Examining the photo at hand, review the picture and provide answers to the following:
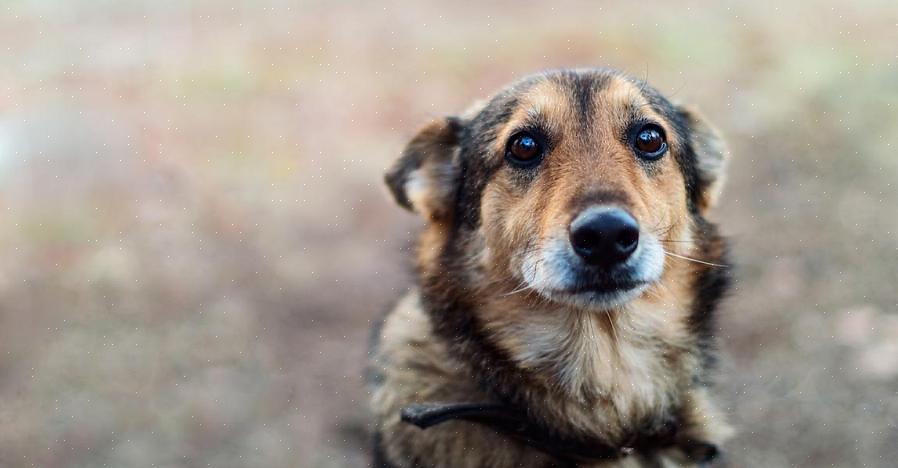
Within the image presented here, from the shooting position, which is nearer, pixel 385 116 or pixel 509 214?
pixel 509 214

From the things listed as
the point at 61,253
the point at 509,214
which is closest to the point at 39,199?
the point at 61,253

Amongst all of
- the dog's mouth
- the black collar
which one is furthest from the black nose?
the black collar

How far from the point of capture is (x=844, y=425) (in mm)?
4531

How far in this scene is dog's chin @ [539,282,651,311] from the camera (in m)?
3.10

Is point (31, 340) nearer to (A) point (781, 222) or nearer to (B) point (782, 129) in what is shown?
(A) point (781, 222)

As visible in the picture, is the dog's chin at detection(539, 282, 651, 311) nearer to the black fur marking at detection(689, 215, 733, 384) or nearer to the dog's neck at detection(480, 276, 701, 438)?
the dog's neck at detection(480, 276, 701, 438)

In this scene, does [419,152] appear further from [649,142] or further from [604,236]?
[604,236]

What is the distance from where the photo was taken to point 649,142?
3559 mm

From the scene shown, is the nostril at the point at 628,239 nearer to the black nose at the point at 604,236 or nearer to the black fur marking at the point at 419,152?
the black nose at the point at 604,236

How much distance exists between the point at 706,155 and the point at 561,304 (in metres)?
1.18

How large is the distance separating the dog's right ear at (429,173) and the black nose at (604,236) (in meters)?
0.98

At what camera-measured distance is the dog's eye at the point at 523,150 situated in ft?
11.6

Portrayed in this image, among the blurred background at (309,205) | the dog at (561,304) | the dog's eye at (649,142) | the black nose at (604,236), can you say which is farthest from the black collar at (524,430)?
the dog's eye at (649,142)

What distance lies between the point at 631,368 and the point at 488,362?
604mm
